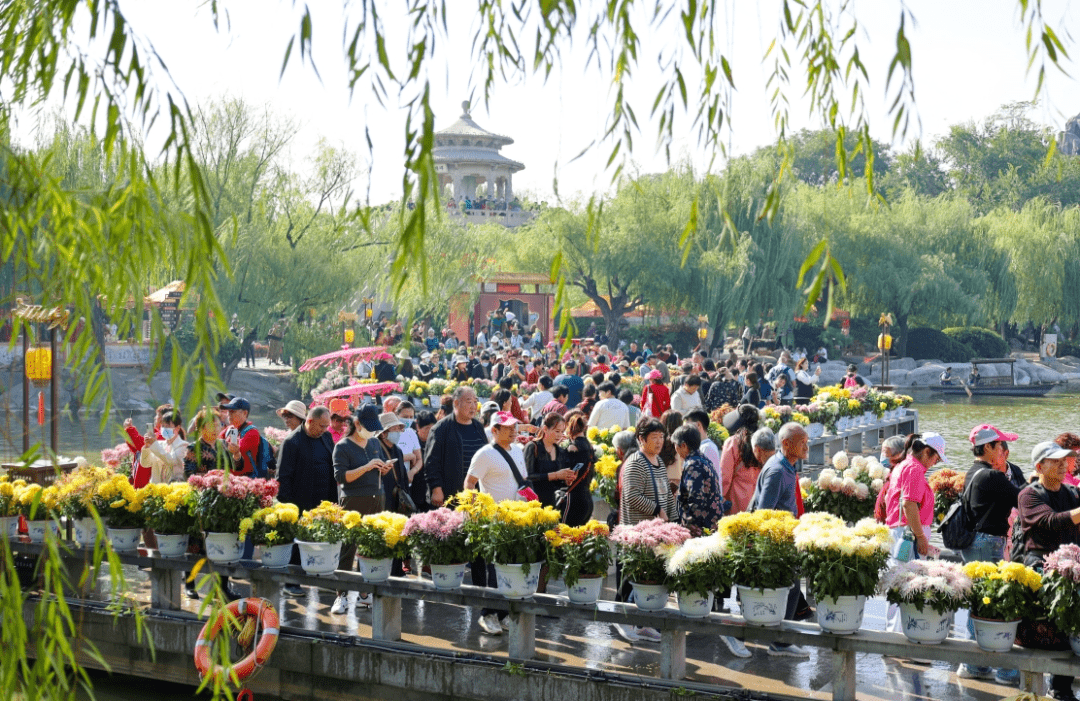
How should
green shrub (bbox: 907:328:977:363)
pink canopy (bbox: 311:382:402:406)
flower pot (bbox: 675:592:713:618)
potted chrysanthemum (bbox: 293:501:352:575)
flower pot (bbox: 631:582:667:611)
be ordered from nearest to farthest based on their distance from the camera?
flower pot (bbox: 675:592:713:618)
flower pot (bbox: 631:582:667:611)
potted chrysanthemum (bbox: 293:501:352:575)
pink canopy (bbox: 311:382:402:406)
green shrub (bbox: 907:328:977:363)

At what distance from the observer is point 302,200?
3014 centimetres

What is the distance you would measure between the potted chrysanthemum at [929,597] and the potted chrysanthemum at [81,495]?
16.2ft

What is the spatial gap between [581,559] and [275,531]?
200cm

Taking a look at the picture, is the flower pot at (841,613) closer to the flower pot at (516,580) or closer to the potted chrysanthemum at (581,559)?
the potted chrysanthemum at (581,559)

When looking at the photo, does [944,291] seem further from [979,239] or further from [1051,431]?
[1051,431]

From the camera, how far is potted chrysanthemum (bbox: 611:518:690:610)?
626cm

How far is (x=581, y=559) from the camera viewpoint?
6.43m

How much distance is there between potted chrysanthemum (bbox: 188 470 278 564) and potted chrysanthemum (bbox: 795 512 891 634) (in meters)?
3.45

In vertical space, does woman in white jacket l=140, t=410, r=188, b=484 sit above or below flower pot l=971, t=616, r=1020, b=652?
above

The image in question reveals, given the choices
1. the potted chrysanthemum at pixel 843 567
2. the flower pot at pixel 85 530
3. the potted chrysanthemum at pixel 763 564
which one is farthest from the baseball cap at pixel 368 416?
the potted chrysanthemum at pixel 843 567

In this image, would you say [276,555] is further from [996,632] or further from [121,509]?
[996,632]

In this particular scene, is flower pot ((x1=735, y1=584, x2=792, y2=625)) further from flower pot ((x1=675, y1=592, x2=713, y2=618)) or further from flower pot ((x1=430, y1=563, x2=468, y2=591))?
flower pot ((x1=430, y1=563, x2=468, y2=591))

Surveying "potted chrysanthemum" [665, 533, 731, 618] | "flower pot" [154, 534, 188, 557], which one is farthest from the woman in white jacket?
"potted chrysanthemum" [665, 533, 731, 618]

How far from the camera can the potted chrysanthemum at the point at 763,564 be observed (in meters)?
6.02
